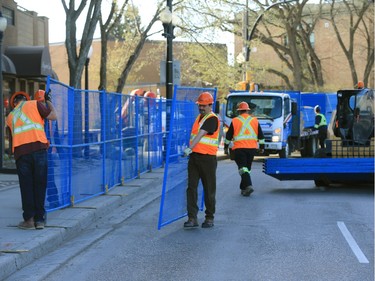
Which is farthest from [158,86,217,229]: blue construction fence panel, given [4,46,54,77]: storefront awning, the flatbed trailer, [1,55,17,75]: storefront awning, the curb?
[4,46,54,77]: storefront awning

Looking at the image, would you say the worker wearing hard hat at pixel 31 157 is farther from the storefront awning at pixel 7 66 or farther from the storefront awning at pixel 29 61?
the storefront awning at pixel 29 61

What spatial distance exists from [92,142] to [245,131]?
3.30 m

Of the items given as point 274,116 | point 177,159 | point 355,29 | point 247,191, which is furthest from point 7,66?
point 355,29

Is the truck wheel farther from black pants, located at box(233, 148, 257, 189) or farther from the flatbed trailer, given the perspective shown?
black pants, located at box(233, 148, 257, 189)

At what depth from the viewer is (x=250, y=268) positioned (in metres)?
7.41

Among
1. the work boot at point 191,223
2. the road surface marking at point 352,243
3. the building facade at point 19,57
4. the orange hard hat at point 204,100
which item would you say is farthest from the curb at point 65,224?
the building facade at point 19,57

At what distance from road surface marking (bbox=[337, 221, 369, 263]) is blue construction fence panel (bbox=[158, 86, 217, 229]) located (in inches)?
91.7

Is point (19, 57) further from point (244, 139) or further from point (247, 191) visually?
point (247, 191)

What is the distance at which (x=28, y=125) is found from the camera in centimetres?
903

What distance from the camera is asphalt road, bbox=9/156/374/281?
7227mm

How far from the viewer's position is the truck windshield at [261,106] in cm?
2297

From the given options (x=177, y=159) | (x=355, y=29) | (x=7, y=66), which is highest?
(x=355, y=29)

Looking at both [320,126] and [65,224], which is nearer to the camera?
[65,224]

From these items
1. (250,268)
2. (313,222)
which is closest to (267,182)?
(313,222)
